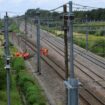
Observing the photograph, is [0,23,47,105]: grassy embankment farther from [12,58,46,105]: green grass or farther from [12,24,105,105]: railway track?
[12,24,105,105]: railway track

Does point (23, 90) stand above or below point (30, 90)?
below

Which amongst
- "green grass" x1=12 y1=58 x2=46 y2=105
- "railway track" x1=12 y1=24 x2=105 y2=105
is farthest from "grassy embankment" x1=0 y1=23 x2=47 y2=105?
"railway track" x1=12 y1=24 x2=105 y2=105

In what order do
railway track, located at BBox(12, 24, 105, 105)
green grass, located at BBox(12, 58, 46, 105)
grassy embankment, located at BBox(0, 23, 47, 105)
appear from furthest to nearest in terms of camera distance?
1. railway track, located at BBox(12, 24, 105, 105)
2. grassy embankment, located at BBox(0, 23, 47, 105)
3. green grass, located at BBox(12, 58, 46, 105)

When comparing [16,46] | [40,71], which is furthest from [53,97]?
[16,46]

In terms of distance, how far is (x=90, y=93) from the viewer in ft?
104

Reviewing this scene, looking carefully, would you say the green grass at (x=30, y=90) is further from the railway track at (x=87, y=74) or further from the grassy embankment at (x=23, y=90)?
the railway track at (x=87, y=74)

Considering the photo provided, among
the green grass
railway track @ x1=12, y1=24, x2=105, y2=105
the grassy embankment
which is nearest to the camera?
the green grass

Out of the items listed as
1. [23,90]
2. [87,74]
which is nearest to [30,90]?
[23,90]

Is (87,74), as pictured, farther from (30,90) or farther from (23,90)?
(30,90)

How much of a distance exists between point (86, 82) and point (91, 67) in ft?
32.3

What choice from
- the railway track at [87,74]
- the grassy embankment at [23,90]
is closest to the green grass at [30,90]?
the grassy embankment at [23,90]

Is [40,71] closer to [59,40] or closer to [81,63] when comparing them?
[81,63]

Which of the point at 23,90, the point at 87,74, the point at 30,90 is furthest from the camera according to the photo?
the point at 87,74

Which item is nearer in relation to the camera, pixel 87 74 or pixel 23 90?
pixel 23 90
